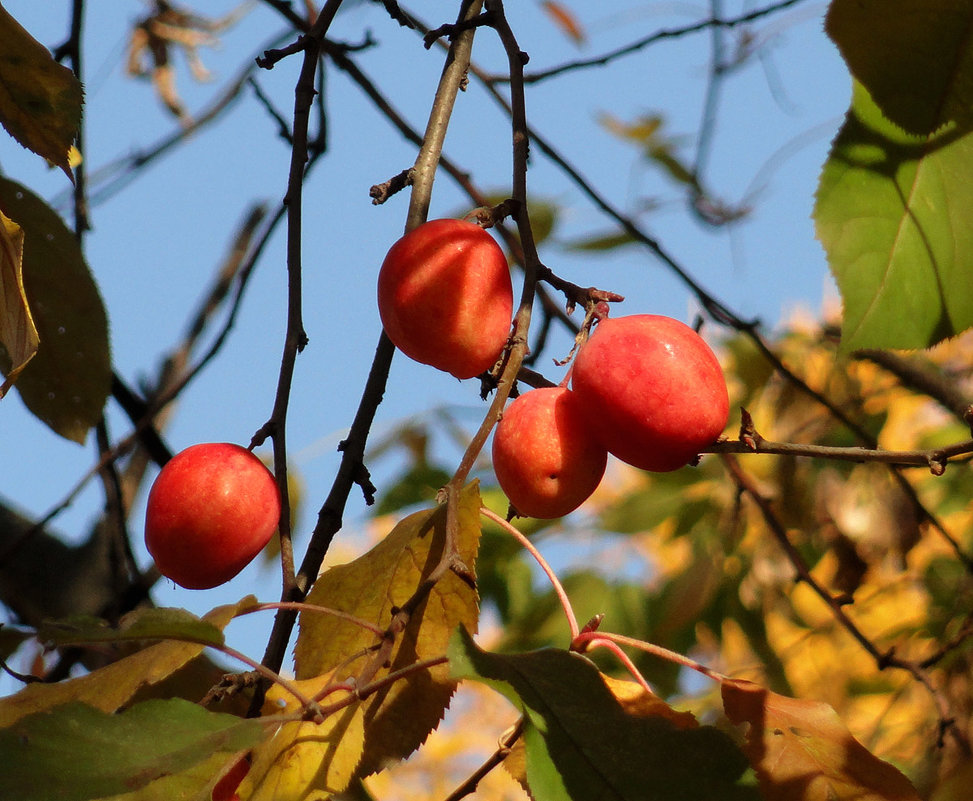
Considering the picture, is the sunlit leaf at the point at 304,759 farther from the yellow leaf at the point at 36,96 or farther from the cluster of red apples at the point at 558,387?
the yellow leaf at the point at 36,96

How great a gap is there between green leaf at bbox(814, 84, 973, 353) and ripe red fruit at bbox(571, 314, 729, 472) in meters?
0.16

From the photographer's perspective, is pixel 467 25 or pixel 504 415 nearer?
pixel 504 415

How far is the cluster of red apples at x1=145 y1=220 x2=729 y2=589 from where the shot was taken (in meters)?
0.83

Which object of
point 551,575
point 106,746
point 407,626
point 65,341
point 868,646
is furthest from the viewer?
point 868,646

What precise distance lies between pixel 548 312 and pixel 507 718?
315 centimetres

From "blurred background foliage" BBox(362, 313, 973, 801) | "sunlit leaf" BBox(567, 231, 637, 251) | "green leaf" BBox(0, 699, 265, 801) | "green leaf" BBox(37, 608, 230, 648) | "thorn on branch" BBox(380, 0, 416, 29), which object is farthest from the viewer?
"sunlit leaf" BBox(567, 231, 637, 251)

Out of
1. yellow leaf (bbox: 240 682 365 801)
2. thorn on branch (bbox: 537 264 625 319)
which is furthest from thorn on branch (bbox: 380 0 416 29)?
yellow leaf (bbox: 240 682 365 801)

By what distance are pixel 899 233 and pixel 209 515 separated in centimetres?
67

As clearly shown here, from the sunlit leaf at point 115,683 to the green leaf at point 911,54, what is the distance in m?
0.69

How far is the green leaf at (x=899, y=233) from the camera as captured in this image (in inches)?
35.7

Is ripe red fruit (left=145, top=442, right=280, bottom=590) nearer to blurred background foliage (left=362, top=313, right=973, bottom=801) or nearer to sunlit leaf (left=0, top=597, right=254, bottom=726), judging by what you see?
sunlit leaf (left=0, top=597, right=254, bottom=726)

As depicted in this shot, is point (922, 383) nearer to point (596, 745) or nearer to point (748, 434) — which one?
point (748, 434)

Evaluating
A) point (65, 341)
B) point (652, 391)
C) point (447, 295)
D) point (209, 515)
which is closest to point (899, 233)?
point (652, 391)

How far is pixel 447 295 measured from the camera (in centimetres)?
87
